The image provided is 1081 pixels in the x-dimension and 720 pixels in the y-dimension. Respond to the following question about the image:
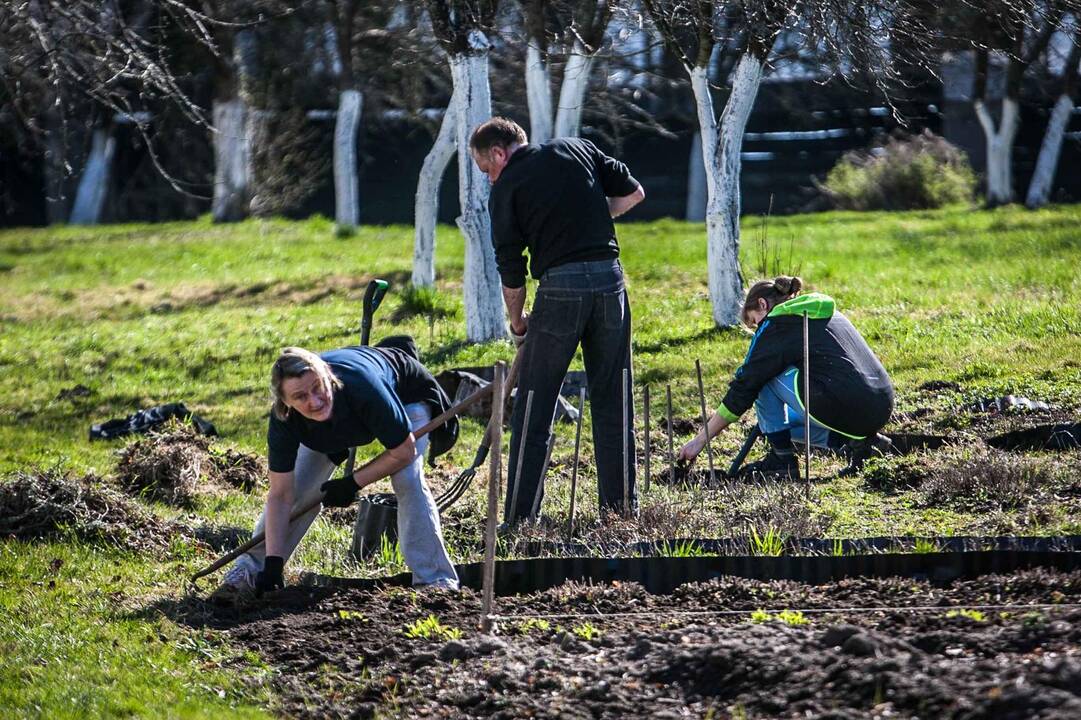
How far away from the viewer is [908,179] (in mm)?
19312

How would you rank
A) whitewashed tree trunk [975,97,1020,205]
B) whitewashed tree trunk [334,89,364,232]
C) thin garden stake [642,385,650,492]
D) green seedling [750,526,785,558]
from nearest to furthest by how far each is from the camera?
green seedling [750,526,785,558], thin garden stake [642,385,650,492], whitewashed tree trunk [975,97,1020,205], whitewashed tree trunk [334,89,364,232]

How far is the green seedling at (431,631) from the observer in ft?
15.4

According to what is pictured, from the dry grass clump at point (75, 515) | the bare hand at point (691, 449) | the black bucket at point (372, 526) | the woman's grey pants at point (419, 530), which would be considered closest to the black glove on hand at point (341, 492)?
the woman's grey pants at point (419, 530)

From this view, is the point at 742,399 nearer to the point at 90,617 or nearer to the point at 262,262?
the point at 90,617

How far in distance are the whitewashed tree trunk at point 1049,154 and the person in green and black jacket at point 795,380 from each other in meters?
12.9

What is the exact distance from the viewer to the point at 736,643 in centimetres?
402

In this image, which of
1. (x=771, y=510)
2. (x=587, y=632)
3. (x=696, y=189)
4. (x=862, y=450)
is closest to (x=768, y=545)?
(x=771, y=510)

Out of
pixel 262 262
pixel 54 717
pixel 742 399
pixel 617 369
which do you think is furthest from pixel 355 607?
pixel 262 262

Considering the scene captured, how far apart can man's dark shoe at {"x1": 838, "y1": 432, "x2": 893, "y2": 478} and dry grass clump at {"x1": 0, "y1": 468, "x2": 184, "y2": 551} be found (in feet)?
10.7

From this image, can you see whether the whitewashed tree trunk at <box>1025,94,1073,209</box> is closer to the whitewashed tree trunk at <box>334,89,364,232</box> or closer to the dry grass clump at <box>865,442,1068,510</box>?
the whitewashed tree trunk at <box>334,89,364,232</box>

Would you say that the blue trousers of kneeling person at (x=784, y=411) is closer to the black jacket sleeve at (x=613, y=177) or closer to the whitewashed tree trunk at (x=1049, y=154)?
the black jacket sleeve at (x=613, y=177)

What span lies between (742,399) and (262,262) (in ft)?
35.0

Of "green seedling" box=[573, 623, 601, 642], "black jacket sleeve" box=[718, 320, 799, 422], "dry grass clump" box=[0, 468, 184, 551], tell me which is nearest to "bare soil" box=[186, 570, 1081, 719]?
"green seedling" box=[573, 623, 601, 642]

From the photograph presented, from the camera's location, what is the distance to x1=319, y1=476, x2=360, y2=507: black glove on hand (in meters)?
5.38
